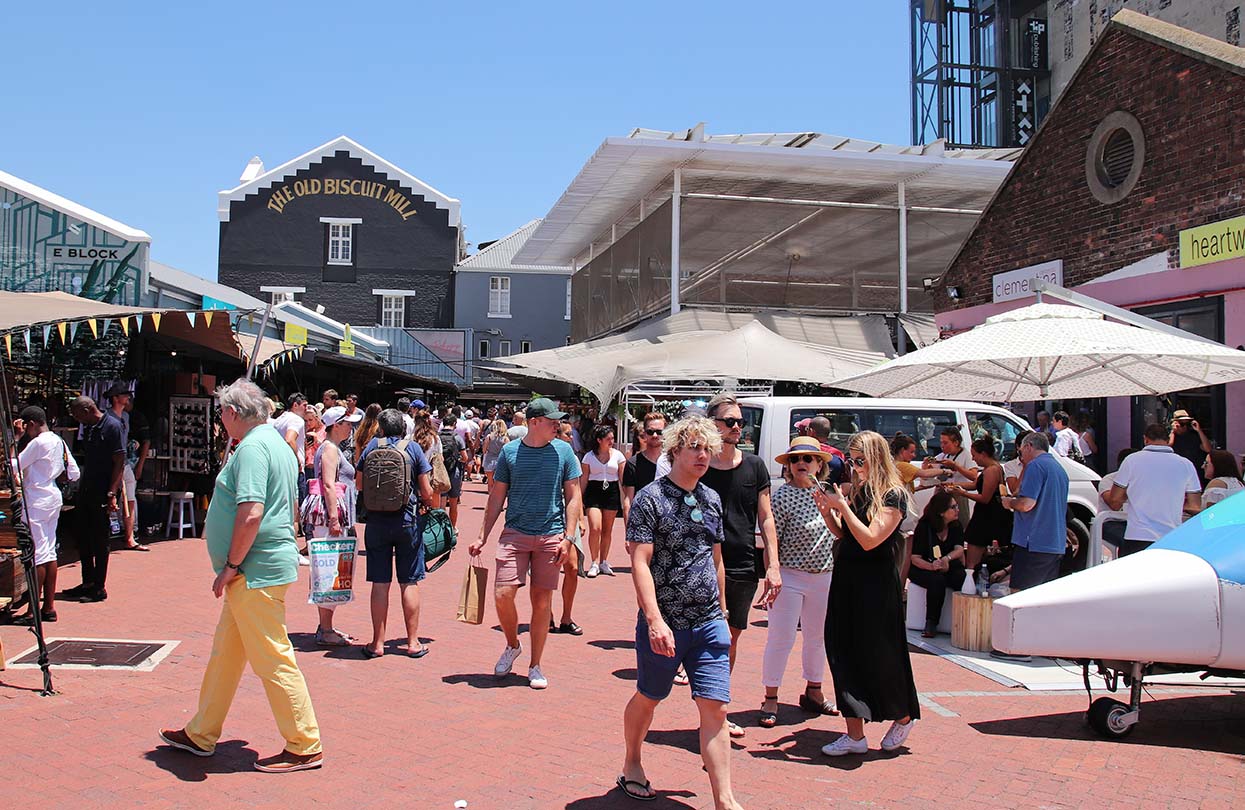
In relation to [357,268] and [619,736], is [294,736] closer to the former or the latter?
[619,736]

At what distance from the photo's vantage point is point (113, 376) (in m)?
13.3

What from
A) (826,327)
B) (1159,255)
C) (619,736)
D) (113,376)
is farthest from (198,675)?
(826,327)

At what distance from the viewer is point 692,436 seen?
449 centimetres

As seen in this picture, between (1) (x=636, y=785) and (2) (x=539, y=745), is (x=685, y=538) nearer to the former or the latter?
(1) (x=636, y=785)

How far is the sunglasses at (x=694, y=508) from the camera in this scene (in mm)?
4543

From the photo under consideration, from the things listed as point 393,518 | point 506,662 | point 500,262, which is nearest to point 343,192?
point 500,262

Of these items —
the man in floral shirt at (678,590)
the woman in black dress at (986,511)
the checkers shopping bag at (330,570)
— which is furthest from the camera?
the woman in black dress at (986,511)

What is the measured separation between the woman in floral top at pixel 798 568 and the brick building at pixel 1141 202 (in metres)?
9.07

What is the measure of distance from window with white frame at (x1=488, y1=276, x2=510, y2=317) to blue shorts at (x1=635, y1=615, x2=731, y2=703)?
3903 cm

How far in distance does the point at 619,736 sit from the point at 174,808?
2.16 m

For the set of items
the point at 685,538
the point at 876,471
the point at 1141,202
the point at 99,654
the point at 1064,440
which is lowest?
the point at 99,654

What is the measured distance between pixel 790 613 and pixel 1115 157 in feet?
39.3

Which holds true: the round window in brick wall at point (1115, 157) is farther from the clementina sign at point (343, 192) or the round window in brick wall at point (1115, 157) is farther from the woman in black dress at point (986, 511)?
the clementina sign at point (343, 192)

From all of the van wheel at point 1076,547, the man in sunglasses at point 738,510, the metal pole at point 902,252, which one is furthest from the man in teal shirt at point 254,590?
the metal pole at point 902,252
